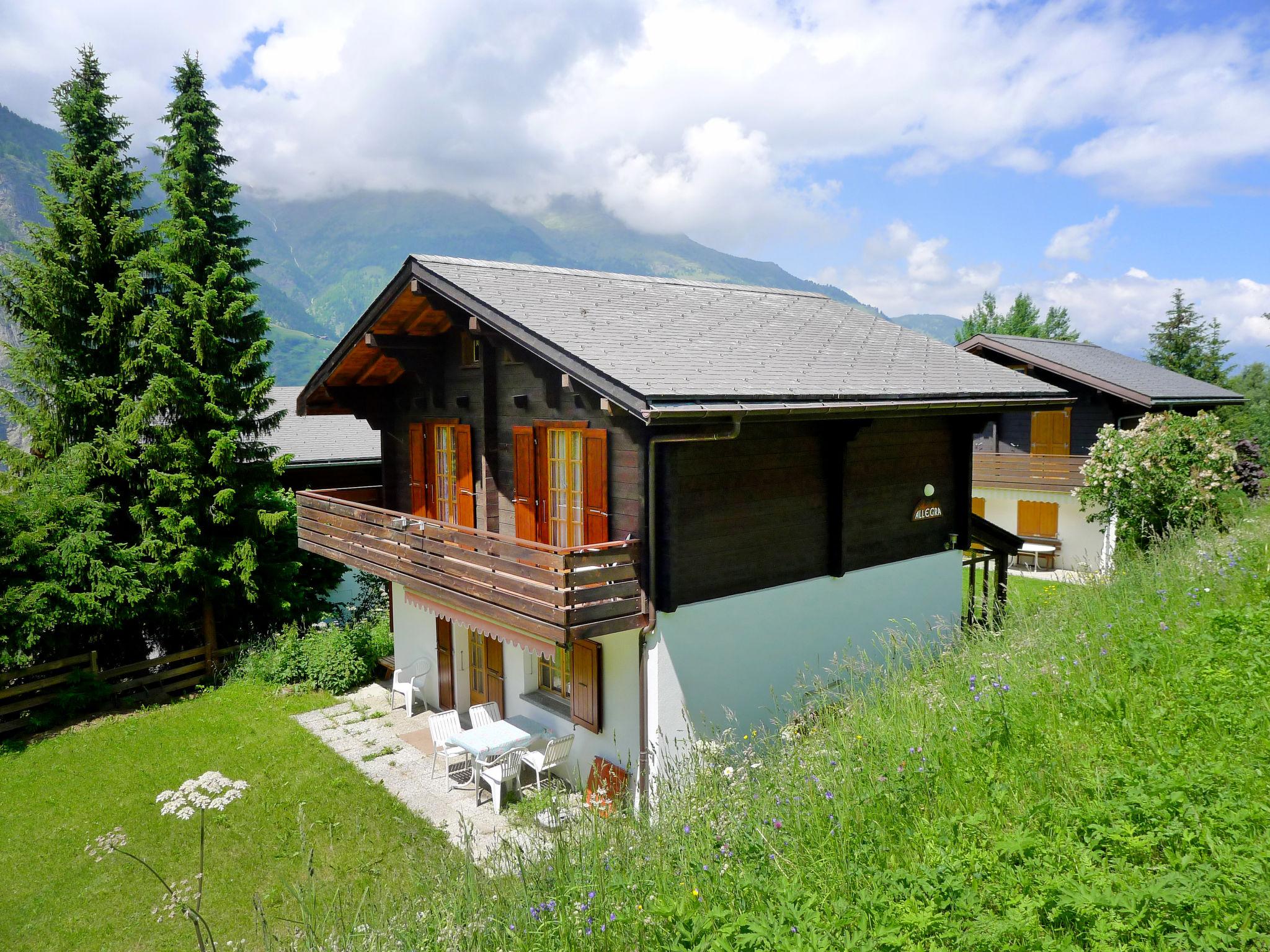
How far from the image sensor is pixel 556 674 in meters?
11.3

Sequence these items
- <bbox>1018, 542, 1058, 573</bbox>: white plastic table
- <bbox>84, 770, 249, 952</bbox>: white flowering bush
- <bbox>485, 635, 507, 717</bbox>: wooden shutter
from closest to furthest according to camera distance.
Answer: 1. <bbox>84, 770, 249, 952</bbox>: white flowering bush
2. <bbox>485, 635, 507, 717</bbox>: wooden shutter
3. <bbox>1018, 542, 1058, 573</bbox>: white plastic table

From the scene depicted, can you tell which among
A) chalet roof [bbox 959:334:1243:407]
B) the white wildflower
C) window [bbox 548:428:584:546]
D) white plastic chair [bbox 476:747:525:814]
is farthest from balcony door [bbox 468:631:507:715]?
chalet roof [bbox 959:334:1243:407]

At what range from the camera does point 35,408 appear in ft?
48.6

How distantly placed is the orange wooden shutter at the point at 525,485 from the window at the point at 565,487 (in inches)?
12.4

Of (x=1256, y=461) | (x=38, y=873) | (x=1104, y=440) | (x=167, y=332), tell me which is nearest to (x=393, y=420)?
(x=167, y=332)

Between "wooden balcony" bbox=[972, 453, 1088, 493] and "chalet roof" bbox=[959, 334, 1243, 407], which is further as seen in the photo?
"wooden balcony" bbox=[972, 453, 1088, 493]

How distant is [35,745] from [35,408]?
6.39m

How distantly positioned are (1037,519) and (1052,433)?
9.42ft

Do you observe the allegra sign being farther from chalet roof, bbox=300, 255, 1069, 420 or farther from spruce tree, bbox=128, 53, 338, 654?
spruce tree, bbox=128, 53, 338, 654

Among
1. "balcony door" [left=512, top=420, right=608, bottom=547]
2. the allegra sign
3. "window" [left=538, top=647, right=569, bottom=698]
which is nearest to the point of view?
"balcony door" [left=512, top=420, right=608, bottom=547]

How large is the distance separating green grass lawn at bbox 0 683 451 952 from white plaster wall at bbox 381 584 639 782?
2202 millimetres

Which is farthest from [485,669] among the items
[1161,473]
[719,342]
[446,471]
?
[1161,473]

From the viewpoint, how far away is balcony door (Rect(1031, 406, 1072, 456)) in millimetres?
23156

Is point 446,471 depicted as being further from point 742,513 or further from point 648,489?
point 742,513
